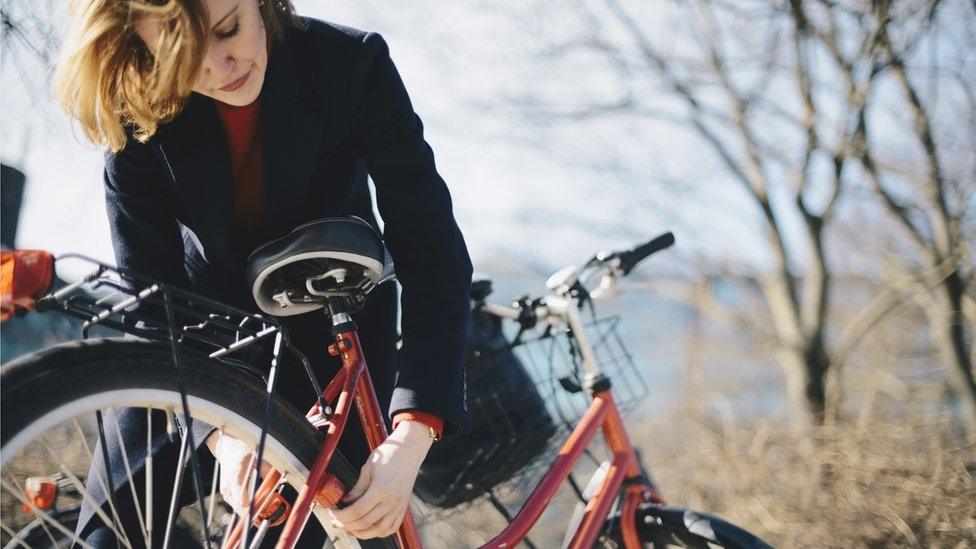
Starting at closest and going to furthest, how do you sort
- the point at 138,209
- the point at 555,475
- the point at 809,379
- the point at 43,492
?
the point at 138,209 < the point at 43,492 < the point at 555,475 < the point at 809,379

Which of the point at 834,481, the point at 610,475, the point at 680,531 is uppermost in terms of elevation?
the point at 610,475

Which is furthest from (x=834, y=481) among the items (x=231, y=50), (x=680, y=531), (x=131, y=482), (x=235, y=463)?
(x=231, y=50)

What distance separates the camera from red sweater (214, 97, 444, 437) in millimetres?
1471

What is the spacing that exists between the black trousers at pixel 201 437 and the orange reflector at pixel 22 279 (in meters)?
0.38

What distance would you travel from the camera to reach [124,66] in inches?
51.6

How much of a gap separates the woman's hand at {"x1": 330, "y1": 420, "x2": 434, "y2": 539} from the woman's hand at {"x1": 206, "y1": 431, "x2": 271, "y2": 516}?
6.1 inches

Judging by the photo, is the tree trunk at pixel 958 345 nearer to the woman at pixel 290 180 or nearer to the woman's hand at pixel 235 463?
the woman at pixel 290 180

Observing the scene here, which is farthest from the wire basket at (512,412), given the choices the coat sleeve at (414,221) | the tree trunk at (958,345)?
the tree trunk at (958,345)

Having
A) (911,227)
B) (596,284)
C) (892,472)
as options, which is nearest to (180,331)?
(596,284)

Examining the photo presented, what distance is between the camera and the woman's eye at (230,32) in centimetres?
130

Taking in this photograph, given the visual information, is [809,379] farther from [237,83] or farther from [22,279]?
[22,279]

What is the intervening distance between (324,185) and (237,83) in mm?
298

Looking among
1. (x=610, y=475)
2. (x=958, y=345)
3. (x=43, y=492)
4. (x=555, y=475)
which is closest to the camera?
(x=43, y=492)

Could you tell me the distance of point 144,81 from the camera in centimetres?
131
